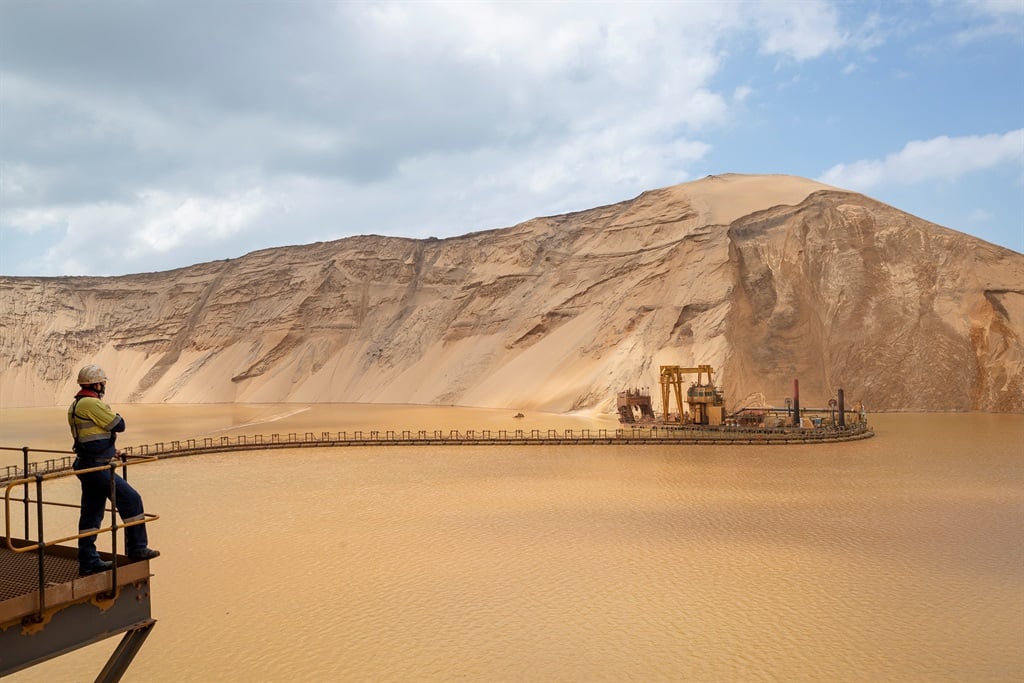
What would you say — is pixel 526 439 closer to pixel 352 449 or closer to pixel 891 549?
pixel 352 449

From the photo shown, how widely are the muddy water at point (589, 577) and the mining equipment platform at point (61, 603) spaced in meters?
3.72

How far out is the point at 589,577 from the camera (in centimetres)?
1343

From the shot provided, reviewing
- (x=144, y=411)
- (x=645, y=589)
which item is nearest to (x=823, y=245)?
(x=645, y=589)

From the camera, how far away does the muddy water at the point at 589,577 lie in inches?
394

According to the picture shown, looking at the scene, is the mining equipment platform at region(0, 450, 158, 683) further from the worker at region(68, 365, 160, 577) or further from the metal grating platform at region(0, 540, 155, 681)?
the worker at region(68, 365, 160, 577)

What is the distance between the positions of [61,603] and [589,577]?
944 cm

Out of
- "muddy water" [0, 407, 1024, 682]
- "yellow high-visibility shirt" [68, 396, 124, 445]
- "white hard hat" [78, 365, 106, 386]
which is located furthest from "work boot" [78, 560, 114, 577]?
"muddy water" [0, 407, 1024, 682]

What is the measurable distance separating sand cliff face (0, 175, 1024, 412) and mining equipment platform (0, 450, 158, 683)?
46.4m

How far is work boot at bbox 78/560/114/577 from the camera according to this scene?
6086 millimetres

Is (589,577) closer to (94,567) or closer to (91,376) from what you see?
(94,567)

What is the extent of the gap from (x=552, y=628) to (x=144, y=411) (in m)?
69.6

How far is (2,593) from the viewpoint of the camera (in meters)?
5.67

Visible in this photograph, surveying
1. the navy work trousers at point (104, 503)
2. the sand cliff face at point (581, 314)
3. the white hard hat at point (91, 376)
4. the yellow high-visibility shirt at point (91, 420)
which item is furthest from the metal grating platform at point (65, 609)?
the sand cliff face at point (581, 314)

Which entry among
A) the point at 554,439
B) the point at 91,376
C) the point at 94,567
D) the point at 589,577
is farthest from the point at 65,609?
the point at 554,439
